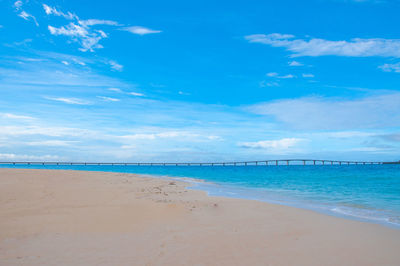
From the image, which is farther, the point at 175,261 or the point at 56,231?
the point at 56,231

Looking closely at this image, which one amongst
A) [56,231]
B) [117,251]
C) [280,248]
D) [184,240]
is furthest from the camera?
[56,231]

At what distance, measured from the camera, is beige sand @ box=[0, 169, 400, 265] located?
568 cm

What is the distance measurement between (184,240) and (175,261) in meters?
1.35

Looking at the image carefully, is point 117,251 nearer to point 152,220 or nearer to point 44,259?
point 44,259

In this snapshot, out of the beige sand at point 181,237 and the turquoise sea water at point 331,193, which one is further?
the turquoise sea water at point 331,193

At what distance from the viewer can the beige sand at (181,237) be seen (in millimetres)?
5676

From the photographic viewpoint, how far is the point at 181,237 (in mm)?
7090

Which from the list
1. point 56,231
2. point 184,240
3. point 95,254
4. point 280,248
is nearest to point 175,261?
point 184,240

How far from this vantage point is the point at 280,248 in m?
6.42

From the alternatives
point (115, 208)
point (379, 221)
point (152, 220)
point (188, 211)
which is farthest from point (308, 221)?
point (115, 208)

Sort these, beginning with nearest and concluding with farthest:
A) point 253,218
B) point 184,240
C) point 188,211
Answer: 1. point 184,240
2. point 253,218
3. point 188,211

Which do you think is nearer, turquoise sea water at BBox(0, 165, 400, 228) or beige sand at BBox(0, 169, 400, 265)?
beige sand at BBox(0, 169, 400, 265)

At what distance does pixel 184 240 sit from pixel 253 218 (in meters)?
3.74

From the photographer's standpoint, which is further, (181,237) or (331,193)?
(331,193)
